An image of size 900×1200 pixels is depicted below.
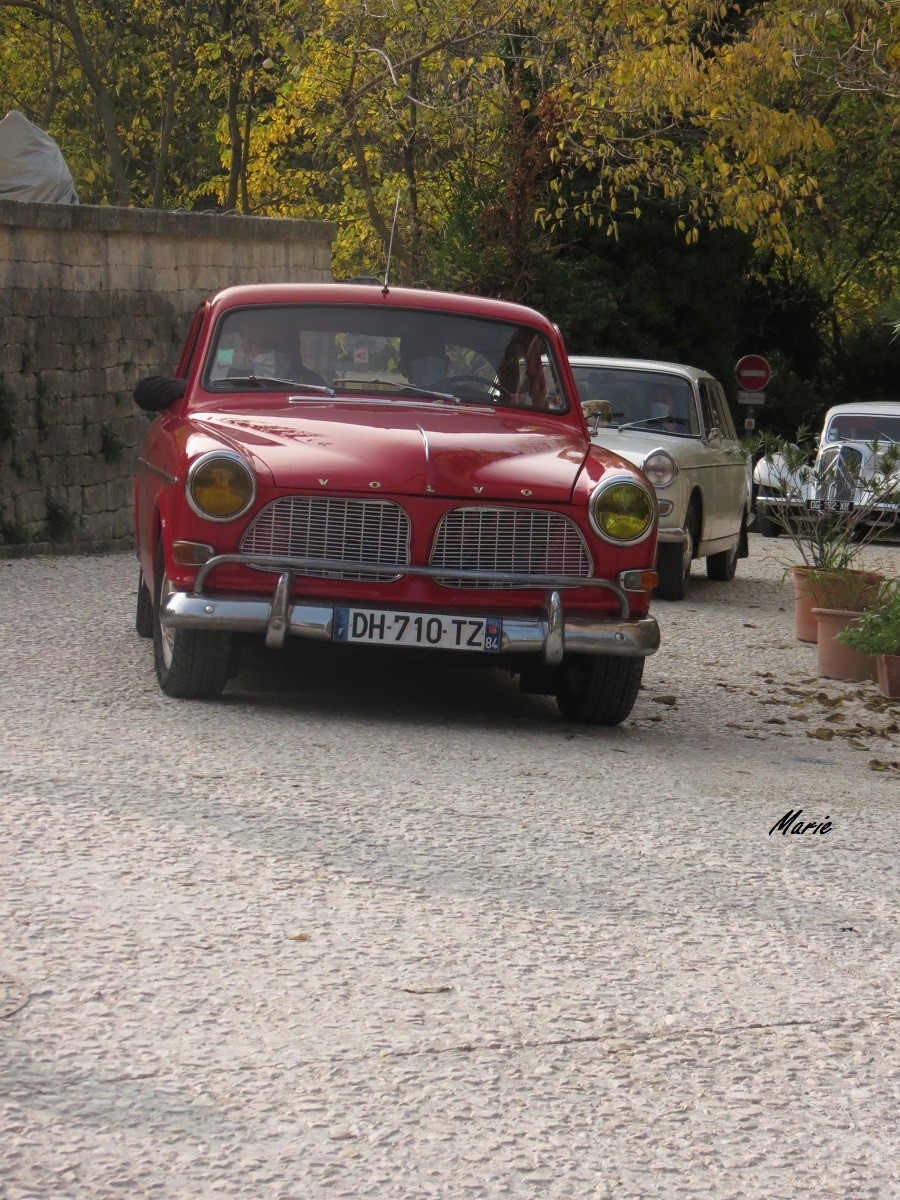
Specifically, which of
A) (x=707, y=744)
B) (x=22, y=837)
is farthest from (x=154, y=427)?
(x=22, y=837)

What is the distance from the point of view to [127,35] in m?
37.8

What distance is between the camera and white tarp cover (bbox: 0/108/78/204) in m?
18.5

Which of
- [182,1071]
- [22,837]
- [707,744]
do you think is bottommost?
[707,744]

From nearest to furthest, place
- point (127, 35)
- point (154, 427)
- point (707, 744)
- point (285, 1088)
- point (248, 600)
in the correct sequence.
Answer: point (285, 1088) < point (248, 600) < point (707, 744) < point (154, 427) < point (127, 35)

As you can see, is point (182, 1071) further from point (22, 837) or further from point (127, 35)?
point (127, 35)

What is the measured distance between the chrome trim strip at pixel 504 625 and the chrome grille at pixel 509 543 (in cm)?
20

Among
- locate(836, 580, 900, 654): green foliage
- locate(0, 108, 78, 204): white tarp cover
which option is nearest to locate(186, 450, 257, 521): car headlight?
locate(836, 580, 900, 654): green foliage

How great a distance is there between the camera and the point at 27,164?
61.2 ft

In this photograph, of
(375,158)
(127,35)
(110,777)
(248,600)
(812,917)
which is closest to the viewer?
(812,917)

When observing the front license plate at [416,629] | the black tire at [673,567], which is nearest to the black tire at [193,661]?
the front license plate at [416,629]

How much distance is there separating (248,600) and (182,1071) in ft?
12.1

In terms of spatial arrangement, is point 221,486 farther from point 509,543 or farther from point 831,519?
point 831,519

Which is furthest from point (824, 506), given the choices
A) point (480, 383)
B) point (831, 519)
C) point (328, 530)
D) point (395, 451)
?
point (328, 530)

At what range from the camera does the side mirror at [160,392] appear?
830 centimetres
